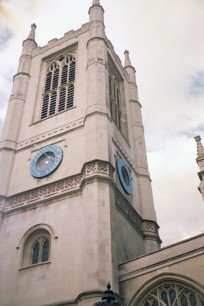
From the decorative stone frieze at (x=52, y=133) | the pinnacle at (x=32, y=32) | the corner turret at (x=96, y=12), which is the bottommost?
the decorative stone frieze at (x=52, y=133)

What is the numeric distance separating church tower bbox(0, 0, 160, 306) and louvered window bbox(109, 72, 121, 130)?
13cm

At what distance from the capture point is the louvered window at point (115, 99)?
2433 cm

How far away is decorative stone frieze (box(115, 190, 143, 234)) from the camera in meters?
18.4

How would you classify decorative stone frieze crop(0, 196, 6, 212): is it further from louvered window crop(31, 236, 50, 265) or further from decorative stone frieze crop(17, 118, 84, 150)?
decorative stone frieze crop(17, 118, 84, 150)

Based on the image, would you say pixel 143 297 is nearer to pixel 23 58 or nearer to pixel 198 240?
pixel 198 240

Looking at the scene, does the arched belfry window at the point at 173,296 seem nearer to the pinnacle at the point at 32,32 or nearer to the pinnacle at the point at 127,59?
the pinnacle at the point at 127,59

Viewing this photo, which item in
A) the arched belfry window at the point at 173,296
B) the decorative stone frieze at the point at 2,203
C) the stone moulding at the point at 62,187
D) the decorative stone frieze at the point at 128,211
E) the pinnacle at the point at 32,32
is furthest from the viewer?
the pinnacle at the point at 32,32

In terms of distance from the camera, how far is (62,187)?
18.3 metres

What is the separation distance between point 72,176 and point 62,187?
742 mm

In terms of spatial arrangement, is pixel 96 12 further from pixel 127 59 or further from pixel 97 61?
pixel 97 61

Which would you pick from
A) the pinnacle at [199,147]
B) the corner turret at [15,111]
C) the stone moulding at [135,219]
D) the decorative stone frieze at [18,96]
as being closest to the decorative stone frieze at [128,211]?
the stone moulding at [135,219]

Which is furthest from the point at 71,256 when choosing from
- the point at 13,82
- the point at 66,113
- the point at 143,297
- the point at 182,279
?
the point at 13,82

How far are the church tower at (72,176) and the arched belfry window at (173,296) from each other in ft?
4.83

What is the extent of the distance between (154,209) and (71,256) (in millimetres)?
8572
